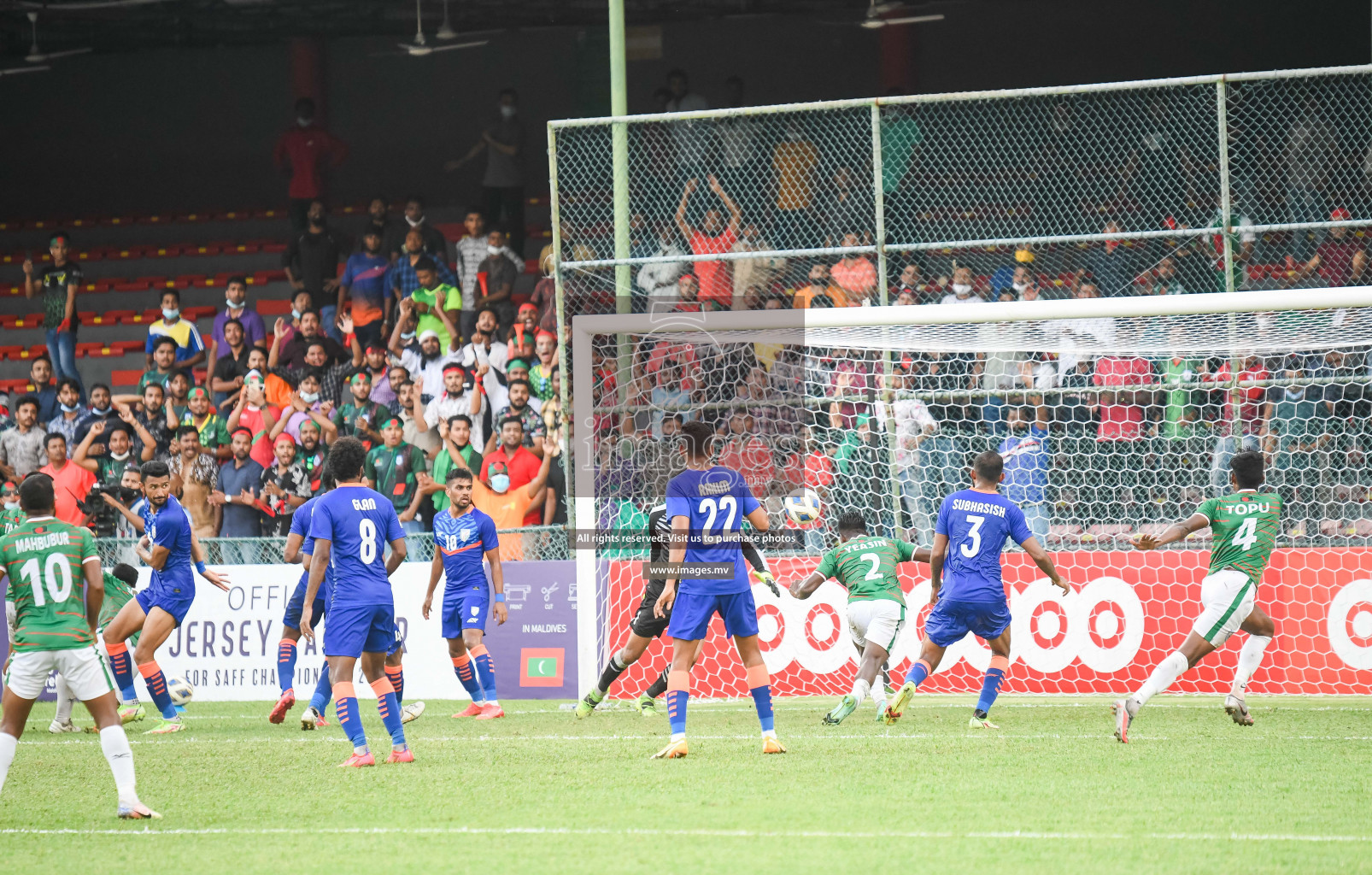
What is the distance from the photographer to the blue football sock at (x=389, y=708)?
9.31 m

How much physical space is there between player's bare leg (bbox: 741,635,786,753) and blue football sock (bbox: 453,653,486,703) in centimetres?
354

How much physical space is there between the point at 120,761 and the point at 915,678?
549 centimetres

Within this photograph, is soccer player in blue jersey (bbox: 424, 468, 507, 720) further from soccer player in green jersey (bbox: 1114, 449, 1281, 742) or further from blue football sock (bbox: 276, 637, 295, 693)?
soccer player in green jersey (bbox: 1114, 449, 1281, 742)

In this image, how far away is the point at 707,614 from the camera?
931 centimetres

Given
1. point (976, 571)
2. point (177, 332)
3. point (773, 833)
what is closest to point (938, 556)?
point (976, 571)

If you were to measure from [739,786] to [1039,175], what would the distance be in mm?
8355

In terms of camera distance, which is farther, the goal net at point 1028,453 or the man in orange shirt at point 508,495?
the man in orange shirt at point 508,495

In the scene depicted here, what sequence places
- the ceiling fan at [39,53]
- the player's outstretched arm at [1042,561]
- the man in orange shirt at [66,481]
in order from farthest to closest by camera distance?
the ceiling fan at [39,53], the man in orange shirt at [66,481], the player's outstretched arm at [1042,561]

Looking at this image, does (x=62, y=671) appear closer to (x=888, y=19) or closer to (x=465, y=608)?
(x=465, y=608)

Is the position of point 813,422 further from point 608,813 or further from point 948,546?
point 608,813

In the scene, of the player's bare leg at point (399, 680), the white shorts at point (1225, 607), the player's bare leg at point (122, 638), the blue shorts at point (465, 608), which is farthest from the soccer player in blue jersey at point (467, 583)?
the white shorts at point (1225, 607)

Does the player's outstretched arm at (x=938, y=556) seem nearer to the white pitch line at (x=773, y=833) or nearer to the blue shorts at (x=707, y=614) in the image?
the blue shorts at (x=707, y=614)

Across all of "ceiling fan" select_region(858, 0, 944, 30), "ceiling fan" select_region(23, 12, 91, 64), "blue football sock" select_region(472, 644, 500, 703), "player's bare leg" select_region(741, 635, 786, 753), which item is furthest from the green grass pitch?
"ceiling fan" select_region(23, 12, 91, 64)

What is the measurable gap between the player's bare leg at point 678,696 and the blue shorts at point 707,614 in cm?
8
